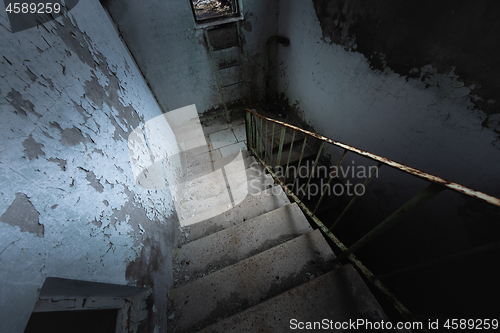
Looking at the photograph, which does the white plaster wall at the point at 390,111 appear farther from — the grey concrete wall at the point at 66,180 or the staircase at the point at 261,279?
the grey concrete wall at the point at 66,180

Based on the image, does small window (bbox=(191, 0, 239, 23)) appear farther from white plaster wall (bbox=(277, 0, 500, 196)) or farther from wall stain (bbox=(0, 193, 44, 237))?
wall stain (bbox=(0, 193, 44, 237))

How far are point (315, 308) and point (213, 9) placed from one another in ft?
19.5

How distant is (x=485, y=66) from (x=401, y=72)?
0.62 m

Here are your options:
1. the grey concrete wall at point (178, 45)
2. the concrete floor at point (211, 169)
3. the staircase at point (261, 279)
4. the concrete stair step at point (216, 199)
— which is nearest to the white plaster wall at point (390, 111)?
the grey concrete wall at point (178, 45)

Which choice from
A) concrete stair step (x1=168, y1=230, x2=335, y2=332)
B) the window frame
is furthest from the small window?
concrete stair step (x1=168, y1=230, x2=335, y2=332)

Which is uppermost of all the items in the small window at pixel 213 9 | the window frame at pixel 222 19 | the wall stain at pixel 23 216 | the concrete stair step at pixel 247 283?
the small window at pixel 213 9

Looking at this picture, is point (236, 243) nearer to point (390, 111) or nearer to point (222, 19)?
point (390, 111)

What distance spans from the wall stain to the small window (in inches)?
161

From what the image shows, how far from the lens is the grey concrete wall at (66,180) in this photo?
0.69 metres

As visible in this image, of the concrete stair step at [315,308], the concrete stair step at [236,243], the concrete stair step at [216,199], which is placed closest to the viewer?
the concrete stair step at [315,308]

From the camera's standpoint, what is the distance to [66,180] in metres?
0.93

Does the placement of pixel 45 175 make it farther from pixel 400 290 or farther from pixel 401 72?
pixel 400 290

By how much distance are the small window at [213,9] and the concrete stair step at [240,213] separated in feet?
12.3

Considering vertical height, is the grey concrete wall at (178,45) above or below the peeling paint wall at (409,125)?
above
